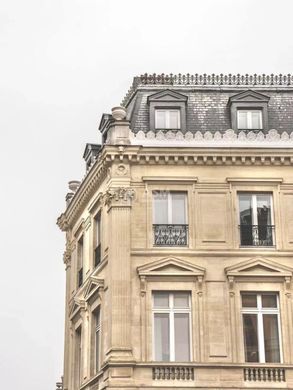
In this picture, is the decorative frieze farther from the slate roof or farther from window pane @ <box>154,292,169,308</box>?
window pane @ <box>154,292,169,308</box>

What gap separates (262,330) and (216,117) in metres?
9.00

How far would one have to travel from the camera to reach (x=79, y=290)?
3853cm

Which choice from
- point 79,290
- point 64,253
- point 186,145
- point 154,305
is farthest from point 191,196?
point 64,253

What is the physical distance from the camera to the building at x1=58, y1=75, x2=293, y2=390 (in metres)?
32.4

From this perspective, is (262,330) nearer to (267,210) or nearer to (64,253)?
(267,210)

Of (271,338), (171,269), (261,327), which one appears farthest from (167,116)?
(271,338)

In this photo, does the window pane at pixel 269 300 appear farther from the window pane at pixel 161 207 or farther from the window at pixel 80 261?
the window at pixel 80 261

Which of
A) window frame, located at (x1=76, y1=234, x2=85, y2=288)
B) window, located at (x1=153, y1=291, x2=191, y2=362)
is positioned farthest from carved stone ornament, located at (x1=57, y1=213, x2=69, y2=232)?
window, located at (x1=153, y1=291, x2=191, y2=362)

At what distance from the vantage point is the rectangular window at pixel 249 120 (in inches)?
1430

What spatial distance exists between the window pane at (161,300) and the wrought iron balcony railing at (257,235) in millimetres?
3552

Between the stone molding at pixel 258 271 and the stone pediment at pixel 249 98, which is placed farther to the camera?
the stone pediment at pixel 249 98

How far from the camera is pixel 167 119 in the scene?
36.4 m

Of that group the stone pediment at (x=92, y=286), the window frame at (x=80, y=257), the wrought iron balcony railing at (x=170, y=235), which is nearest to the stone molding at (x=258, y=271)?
the wrought iron balcony railing at (x=170, y=235)

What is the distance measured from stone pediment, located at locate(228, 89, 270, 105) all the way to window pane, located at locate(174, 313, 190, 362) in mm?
9094
